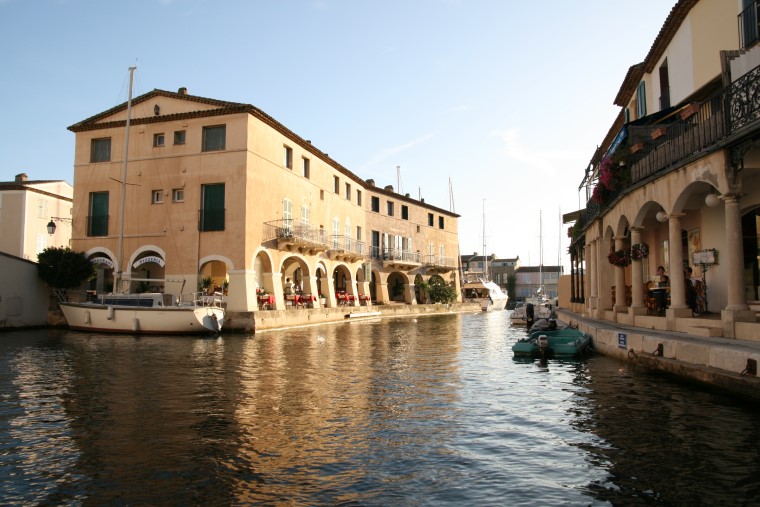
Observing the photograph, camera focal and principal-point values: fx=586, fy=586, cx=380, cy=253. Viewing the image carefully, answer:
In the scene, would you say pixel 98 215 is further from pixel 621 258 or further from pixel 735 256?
pixel 735 256

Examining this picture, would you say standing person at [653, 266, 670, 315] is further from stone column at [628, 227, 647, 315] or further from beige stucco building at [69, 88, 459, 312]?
beige stucco building at [69, 88, 459, 312]

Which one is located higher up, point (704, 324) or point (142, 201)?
point (142, 201)

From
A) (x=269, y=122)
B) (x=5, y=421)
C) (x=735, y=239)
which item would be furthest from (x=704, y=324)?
(x=269, y=122)

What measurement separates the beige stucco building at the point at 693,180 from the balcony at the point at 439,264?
33627mm

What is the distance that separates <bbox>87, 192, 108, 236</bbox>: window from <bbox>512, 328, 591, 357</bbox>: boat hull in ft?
75.8

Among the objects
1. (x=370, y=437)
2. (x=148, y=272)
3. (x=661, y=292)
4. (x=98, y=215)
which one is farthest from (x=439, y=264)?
(x=370, y=437)

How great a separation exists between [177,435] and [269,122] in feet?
82.9

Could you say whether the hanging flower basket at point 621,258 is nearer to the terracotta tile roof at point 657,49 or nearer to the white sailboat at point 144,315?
the terracotta tile roof at point 657,49

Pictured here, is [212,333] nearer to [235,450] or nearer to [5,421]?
[5,421]

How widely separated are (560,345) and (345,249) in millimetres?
26201

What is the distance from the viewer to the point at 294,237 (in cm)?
3145

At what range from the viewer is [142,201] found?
30062mm

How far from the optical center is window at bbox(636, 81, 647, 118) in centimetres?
2154

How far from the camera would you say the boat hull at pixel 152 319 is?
2445cm
